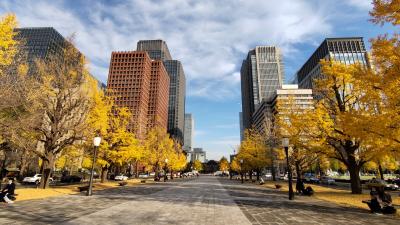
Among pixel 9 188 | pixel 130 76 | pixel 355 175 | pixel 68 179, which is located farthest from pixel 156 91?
pixel 9 188

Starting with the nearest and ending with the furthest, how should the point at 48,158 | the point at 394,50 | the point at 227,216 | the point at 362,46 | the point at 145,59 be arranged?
the point at 227,216, the point at 394,50, the point at 48,158, the point at 362,46, the point at 145,59

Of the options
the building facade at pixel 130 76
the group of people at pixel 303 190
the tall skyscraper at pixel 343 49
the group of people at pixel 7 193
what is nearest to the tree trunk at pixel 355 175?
the group of people at pixel 303 190

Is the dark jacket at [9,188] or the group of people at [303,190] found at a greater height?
the dark jacket at [9,188]

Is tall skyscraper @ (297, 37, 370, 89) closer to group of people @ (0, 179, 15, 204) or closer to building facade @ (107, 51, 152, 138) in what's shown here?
building facade @ (107, 51, 152, 138)

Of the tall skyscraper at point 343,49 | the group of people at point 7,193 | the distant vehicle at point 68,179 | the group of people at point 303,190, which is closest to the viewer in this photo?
the group of people at point 7,193

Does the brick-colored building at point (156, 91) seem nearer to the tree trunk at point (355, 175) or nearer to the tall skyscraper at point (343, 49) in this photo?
the tall skyscraper at point (343, 49)

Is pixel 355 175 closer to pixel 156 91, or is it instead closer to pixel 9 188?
pixel 9 188

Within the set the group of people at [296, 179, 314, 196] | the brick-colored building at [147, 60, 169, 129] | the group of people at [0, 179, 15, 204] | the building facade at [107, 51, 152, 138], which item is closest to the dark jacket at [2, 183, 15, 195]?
the group of people at [0, 179, 15, 204]

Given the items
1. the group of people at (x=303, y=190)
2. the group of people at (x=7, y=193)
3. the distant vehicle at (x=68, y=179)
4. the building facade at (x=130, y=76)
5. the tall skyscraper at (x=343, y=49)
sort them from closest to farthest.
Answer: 1. the group of people at (x=7, y=193)
2. the group of people at (x=303, y=190)
3. the distant vehicle at (x=68, y=179)
4. the tall skyscraper at (x=343, y=49)
5. the building facade at (x=130, y=76)

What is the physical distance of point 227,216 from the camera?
35.0 ft

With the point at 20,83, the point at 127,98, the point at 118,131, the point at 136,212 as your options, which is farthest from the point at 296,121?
the point at 127,98

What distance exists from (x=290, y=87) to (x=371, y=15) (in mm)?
148865

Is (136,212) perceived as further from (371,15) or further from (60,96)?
(60,96)

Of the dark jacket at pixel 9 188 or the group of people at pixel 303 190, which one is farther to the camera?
→ the group of people at pixel 303 190
